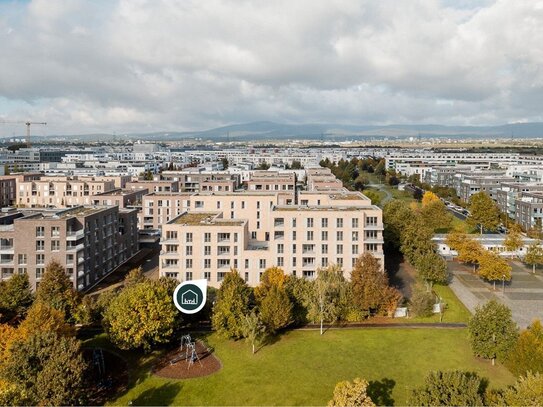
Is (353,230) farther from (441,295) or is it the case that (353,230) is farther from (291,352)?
(291,352)

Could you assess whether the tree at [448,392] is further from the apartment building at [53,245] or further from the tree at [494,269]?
the apartment building at [53,245]

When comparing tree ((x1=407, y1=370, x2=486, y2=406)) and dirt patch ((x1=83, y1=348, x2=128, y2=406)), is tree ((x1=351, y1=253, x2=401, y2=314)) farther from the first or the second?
dirt patch ((x1=83, y1=348, x2=128, y2=406))

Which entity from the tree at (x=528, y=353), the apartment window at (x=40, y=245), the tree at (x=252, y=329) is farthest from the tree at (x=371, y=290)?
the apartment window at (x=40, y=245)

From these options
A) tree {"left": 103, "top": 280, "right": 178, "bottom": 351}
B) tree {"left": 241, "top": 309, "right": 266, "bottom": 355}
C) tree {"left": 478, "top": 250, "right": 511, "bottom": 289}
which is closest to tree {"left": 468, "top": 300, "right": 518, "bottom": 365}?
tree {"left": 241, "top": 309, "right": 266, "bottom": 355}

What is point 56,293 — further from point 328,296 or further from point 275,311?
point 328,296

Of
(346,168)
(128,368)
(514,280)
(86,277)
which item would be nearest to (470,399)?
(128,368)
